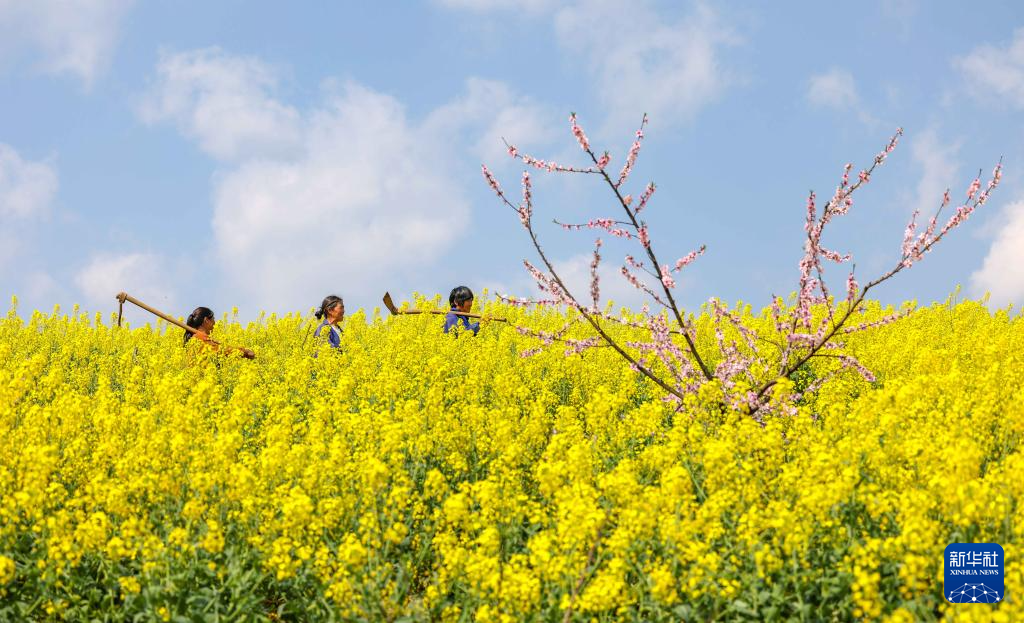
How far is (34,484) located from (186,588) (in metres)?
1.32

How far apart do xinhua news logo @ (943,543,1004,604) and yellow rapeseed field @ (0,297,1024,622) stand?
0.24ft

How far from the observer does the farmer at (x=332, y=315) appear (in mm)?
12820

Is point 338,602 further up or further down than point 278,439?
further down

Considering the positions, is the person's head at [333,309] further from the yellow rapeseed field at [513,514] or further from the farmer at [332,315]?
the yellow rapeseed field at [513,514]

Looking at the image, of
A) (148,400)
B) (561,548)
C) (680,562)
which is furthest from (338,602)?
(148,400)

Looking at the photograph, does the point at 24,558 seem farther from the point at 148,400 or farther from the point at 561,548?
the point at 148,400

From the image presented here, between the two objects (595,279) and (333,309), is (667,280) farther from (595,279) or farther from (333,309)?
(333,309)

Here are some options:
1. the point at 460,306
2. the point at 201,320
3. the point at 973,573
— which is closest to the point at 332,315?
the point at 201,320

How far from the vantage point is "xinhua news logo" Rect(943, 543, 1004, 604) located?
3.96 meters

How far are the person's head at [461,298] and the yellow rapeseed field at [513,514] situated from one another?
6.81m

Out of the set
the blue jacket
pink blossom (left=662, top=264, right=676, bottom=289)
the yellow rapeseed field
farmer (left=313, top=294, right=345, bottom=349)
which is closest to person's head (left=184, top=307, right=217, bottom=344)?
farmer (left=313, top=294, right=345, bottom=349)

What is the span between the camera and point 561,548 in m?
4.62

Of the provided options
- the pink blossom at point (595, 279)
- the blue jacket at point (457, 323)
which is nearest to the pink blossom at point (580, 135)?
the pink blossom at point (595, 279)

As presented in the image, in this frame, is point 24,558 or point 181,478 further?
point 181,478
